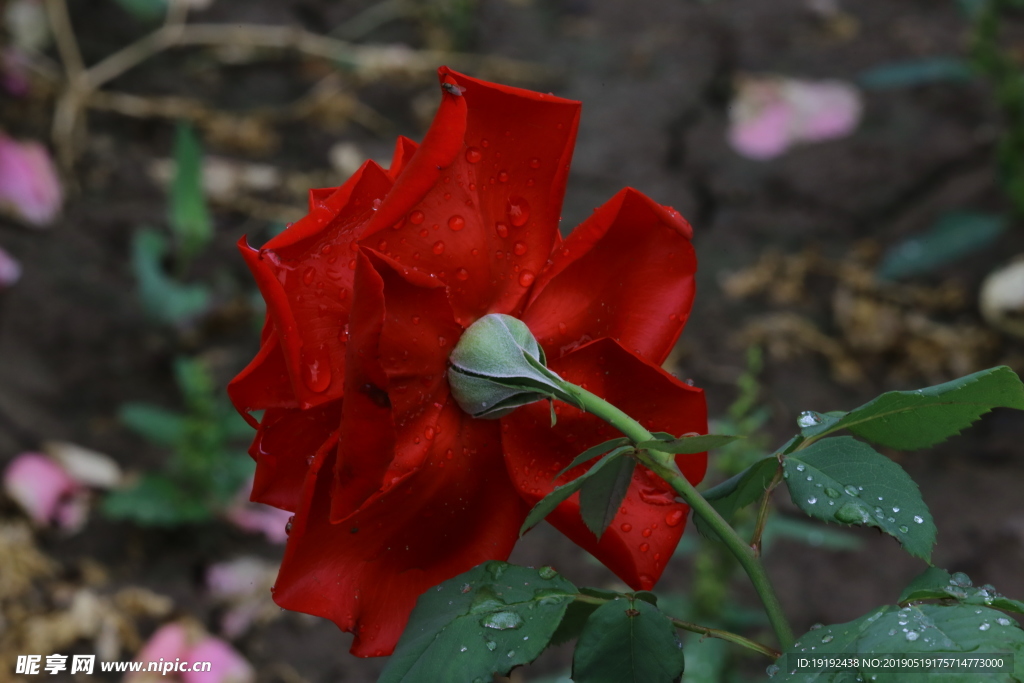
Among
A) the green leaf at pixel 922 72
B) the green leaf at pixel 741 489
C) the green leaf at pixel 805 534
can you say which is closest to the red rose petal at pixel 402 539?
the green leaf at pixel 741 489

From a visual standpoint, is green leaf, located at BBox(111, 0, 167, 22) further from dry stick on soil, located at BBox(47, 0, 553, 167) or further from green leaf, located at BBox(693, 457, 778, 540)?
green leaf, located at BBox(693, 457, 778, 540)

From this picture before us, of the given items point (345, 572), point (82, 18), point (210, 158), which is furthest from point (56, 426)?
point (82, 18)

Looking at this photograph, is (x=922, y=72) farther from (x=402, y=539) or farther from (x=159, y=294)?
(x=402, y=539)

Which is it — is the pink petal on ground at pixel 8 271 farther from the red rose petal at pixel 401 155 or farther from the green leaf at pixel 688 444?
the green leaf at pixel 688 444

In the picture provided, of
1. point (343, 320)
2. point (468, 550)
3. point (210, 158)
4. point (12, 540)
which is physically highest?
point (343, 320)

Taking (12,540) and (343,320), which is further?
(12,540)

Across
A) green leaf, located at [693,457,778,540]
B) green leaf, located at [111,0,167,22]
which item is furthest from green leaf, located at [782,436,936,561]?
green leaf, located at [111,0,167,22]

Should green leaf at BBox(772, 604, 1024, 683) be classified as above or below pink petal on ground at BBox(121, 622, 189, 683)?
above

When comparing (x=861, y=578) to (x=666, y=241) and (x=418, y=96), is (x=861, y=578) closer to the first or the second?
(x=666, y=241)
